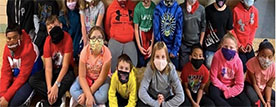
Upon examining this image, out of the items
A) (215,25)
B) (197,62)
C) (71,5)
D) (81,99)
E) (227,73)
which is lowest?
(81,99)

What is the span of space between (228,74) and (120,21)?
3.79ft

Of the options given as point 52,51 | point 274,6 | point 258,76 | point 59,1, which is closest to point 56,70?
point 52,51

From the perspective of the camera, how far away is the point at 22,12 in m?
3.08

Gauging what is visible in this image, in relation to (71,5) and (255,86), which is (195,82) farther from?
(71,5)

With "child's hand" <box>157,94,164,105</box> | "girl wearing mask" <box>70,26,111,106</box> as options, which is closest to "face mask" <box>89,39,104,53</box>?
"girl wearing mask" <box>70,26,111,106</box>

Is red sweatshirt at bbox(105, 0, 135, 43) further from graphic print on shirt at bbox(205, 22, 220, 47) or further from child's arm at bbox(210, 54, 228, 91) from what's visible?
child's arm at bbox(210, 54, 228, 91)

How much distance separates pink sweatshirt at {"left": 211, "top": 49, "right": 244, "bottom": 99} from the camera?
247 cm

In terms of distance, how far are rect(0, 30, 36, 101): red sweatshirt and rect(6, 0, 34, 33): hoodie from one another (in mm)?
627

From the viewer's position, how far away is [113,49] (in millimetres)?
2934

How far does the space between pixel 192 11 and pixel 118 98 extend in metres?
1.15

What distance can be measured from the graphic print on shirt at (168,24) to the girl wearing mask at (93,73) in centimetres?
74

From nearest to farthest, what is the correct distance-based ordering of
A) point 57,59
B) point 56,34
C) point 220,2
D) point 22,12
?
point 56,34, point 57,59, point 220,2, point 22,12

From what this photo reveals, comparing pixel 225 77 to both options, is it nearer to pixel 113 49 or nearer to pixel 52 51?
pixel 113 49

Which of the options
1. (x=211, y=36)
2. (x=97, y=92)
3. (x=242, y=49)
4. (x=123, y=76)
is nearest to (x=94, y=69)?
(x=97, y=92)
